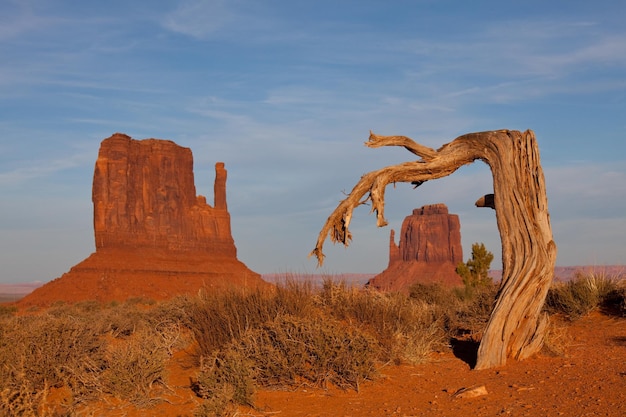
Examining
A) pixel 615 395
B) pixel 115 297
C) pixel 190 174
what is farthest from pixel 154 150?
pixel 615 395

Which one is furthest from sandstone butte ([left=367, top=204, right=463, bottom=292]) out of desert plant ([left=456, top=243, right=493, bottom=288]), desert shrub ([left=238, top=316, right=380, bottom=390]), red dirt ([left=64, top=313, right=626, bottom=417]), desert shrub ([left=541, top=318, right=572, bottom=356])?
desert shrub ([left=238, top=316, right=380, bottom=390])

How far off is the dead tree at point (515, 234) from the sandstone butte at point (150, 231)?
52829 mm

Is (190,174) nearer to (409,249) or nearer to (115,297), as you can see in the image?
(115,297)

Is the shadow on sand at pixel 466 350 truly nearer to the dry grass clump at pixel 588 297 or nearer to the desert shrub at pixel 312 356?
the desert shrub at pixel 312 356

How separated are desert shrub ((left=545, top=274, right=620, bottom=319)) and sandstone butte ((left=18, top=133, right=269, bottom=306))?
49667 mm

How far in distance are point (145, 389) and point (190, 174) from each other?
78567 millimetres

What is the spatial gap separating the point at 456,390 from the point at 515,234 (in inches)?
97.3

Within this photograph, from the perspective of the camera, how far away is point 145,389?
8.23 meters

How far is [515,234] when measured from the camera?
9.02m

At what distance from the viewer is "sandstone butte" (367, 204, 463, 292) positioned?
365 ft

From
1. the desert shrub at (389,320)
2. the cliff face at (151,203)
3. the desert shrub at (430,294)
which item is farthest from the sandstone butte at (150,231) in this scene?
the desert shrub at (389,320)

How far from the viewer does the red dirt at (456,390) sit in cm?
687

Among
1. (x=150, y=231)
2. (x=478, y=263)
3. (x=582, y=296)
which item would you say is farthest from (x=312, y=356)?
(x=150, y=231)

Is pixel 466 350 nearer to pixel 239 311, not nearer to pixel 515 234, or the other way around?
pixel 515 234
